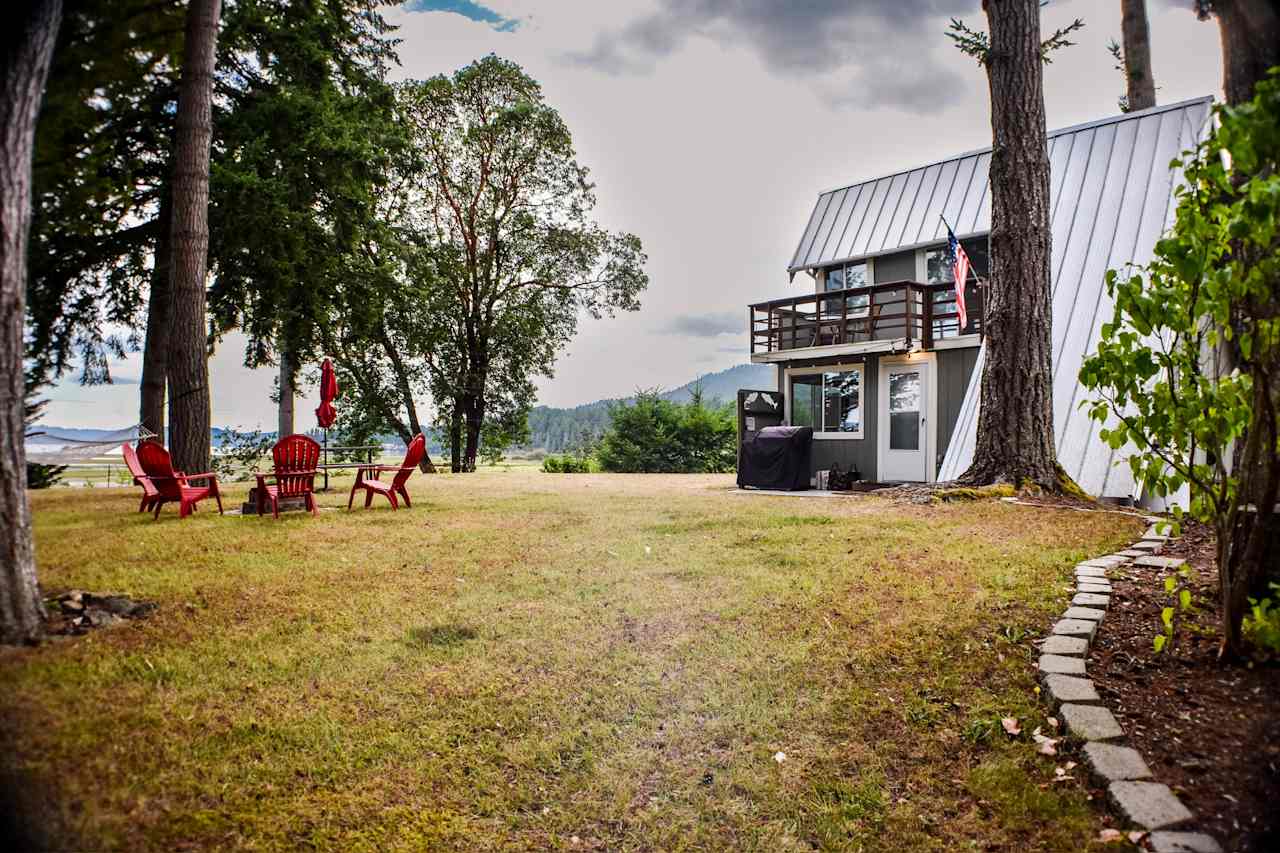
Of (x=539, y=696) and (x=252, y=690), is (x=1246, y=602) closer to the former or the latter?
(x=539, y=696)

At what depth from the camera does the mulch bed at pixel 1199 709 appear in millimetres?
1101

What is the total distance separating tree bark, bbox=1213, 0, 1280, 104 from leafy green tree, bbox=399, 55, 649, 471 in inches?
571

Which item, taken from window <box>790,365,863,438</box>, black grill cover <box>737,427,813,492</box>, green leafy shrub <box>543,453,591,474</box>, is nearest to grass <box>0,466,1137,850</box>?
black grill cover <box>737,427,813,492</box>

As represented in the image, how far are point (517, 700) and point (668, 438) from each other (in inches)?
716

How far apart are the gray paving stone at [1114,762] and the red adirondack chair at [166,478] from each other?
8.19 feet

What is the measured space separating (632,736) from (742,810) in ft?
1.75

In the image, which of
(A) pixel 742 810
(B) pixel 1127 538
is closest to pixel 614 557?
(A) pixel 742 810

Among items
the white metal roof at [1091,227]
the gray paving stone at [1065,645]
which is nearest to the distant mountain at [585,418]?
the white metal roof at [1091,227]

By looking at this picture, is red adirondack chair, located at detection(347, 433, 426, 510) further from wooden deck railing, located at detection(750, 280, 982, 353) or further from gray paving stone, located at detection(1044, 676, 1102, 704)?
wooden deck railing, located at detection(750, 280, 982, 353)

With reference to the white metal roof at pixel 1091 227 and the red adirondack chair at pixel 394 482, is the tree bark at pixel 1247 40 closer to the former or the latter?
the red adirondack chair at pixel 394 482

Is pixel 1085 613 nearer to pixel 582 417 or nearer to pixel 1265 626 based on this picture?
pixel 1265 626

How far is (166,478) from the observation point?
106cm

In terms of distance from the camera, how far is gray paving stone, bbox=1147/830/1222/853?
1577mm

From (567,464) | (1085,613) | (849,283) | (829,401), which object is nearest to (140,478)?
(1085,613)
